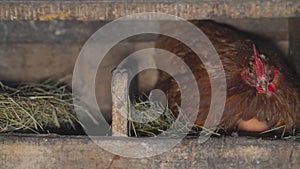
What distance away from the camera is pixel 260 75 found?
2141mm

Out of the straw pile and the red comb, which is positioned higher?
the red comb

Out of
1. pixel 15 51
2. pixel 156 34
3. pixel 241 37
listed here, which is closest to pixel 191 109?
pixel 241 37

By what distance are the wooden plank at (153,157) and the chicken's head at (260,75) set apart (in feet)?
1.09

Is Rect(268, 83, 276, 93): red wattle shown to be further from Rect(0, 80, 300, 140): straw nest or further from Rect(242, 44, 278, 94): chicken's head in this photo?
Rect(0, 80, 300, 140): straw nest

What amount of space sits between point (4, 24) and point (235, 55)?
4.27 feet

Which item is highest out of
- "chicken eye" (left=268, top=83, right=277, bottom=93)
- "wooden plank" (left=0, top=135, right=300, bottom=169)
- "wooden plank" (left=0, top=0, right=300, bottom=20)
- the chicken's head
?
"wooden plank" (left=0, top=0, right=300, bottom=20)

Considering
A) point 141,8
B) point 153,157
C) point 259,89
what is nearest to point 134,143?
point 153,157

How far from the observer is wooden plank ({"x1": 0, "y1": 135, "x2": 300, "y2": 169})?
1.91 meters

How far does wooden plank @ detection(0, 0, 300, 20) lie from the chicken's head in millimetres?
281

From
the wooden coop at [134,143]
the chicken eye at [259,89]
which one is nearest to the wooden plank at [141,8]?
the wooden coop at [134,143]

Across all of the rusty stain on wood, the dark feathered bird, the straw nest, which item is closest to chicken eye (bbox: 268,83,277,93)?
the dark feathered bird

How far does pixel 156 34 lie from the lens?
2938 millimetres

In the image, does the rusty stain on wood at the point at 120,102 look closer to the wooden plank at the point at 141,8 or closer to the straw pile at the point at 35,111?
the wooden plank at the point at 141,8

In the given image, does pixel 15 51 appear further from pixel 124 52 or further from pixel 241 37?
pixel 241 37
